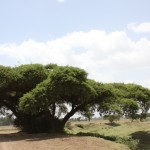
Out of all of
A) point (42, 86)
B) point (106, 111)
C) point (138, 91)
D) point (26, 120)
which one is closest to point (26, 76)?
point (42, 86)

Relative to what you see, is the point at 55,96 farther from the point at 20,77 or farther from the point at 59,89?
the point at 20,77

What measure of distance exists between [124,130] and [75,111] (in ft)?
39.5

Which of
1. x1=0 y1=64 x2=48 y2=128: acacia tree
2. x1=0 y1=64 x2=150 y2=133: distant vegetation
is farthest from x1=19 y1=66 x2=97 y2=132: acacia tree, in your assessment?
x1=0 y1=64 x2=48 y2=128: acacia tree

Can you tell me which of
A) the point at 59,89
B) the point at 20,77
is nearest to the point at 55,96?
the point at 59,89

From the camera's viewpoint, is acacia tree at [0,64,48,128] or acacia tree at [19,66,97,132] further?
acacia tree at [0,64,48,128]

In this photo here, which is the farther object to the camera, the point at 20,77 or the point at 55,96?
the point at 20,77

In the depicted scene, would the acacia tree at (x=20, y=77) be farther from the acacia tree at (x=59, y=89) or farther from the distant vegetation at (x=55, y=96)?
the acacia tree at (x=59, y=89)

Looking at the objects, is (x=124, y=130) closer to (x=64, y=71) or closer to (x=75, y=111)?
(x=75, y=111)

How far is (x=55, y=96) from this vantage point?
111 feet

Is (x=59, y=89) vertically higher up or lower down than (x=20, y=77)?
lower down

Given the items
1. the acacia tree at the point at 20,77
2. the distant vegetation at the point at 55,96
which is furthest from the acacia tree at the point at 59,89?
the acacia tree at the point at 20,77

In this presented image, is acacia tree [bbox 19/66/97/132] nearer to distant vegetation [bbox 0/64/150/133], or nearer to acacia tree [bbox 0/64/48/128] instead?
distant vegetation [bbox 0/64/150/133]

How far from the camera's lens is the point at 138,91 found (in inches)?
1756

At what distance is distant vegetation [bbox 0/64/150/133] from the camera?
108 feet
